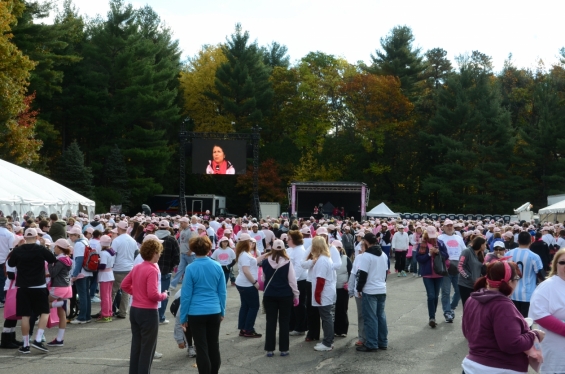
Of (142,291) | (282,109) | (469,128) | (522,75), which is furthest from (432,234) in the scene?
(522,75)

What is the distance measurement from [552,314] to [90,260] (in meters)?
7.91

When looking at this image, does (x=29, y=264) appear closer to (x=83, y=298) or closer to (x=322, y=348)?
(x=83, y=298)

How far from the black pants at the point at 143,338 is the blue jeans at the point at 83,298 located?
4.61 m

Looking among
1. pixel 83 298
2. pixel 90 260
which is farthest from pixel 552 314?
pixel 83 298

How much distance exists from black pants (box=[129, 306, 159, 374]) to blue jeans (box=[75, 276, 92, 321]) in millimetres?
4606

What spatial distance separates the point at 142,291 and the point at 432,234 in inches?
217

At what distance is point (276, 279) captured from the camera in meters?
8.84

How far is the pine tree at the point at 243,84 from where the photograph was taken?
2117 inches

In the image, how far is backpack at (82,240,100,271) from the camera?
10859 mm

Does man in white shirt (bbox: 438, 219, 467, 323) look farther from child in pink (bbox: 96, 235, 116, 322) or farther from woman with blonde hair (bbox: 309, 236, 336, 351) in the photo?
child in pink (bbox: 96, 235, 116, 322)

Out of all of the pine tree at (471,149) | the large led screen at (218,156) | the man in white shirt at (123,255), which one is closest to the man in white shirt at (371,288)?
the man in white shirt at (123,255)

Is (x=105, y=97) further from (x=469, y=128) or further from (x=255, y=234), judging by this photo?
(x=255, y=234)

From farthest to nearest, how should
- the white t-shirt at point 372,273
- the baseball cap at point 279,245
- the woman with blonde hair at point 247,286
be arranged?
the woman with blonde hair at point 247,286, the white t-shirt at point 372,273, the baseball cap at point 279,245

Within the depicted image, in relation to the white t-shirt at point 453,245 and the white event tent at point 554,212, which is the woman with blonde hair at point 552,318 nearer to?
the white t-shirt at point 453,245
